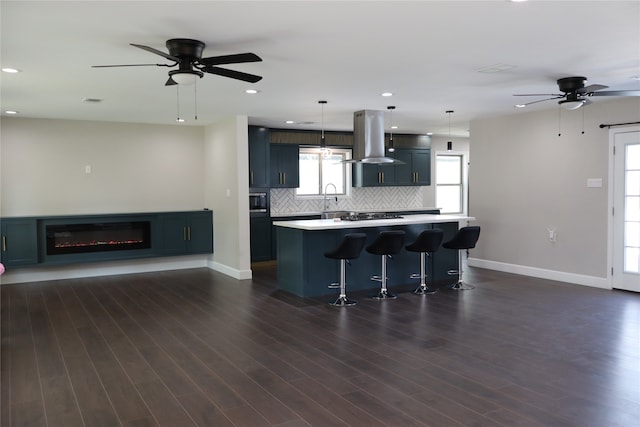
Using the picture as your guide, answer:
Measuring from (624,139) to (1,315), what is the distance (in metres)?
8.06

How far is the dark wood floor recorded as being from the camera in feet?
10.2

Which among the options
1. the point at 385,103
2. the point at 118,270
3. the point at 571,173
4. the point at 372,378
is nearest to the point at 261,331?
the point at 372,378

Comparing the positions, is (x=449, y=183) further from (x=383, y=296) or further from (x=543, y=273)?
(x=383, y=296)

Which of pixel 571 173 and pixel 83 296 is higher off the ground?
pixel 571 173

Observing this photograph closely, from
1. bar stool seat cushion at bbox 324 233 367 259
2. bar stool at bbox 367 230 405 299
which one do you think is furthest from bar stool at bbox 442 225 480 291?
bar stool seat cushion at bbox 324 233 367 259

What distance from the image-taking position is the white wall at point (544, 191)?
6758 millimetres

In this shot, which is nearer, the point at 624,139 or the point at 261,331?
the point at 261,331

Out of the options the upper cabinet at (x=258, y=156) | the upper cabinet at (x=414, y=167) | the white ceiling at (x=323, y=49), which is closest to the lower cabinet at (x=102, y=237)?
the upper cabinet at (x=258, y=156)

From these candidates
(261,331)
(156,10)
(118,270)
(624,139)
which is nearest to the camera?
(156,10)

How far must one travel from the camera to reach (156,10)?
317 centimetres

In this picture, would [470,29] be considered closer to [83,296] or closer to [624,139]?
[624,139]

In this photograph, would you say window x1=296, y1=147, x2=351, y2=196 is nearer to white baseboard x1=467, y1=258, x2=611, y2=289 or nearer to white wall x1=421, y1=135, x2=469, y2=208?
white wall x1=421, y1=135, x2=469, y2=208

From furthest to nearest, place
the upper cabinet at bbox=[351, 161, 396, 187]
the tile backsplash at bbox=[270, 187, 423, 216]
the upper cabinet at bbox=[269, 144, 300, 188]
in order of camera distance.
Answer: the upper cabinet at bbox=[351, 161, 396, 187] < the tile backsplash at bbox=[270, 187, 423, 216] < the upper cabinet at bbox=[269, 144, 300, 188]

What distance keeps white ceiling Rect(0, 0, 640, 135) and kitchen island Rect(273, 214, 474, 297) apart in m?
1.68
